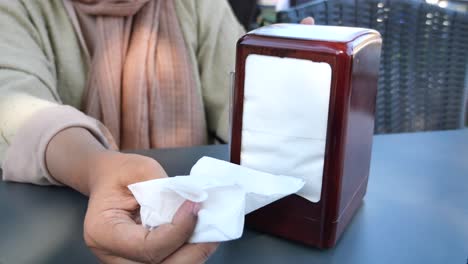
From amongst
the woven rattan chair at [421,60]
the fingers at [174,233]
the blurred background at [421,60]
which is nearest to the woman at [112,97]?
the fingers at [174,233]

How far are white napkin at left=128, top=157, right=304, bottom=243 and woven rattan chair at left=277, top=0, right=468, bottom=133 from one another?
0.66m

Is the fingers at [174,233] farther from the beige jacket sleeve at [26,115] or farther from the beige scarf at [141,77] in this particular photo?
the beige scarf at [141,77]

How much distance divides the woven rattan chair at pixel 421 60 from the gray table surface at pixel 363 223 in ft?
1.15

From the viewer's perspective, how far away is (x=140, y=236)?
338mm

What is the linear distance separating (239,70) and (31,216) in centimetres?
26

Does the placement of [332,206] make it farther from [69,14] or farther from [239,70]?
[69,14]

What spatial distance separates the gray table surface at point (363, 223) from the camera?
41 cm

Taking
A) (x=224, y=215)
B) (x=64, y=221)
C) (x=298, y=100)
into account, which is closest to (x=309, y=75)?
(x=298, y=100)

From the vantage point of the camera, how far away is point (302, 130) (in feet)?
1.24

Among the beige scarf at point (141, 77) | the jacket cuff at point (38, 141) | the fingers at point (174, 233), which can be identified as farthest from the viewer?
the beige scarf at point (141, 77)

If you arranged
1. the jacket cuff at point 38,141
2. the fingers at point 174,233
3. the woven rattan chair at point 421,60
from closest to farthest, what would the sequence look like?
the fingers at point 174,233 → the jacket cuff at point 38,141 → the woven rattan chair at point 421,60

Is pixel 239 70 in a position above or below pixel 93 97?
above

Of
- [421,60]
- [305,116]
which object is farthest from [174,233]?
[421,60]

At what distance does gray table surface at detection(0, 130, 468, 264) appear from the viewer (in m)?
Answer: 0.41
